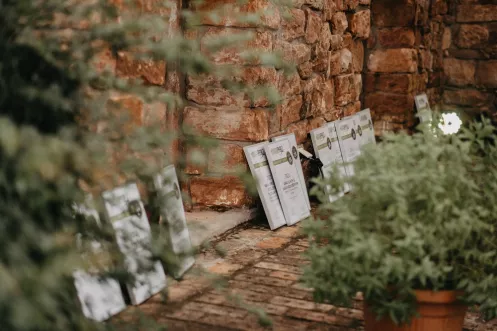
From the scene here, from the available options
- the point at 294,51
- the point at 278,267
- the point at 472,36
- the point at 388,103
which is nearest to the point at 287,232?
the point at 278,267

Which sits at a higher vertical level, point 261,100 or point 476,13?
point 476,13

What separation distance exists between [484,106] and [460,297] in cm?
449

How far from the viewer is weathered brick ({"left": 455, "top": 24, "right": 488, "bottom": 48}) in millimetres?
6152

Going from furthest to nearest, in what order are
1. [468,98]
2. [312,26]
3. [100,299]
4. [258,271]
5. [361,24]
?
[468,98] → [361,24] → [312,26] → [258,271] → [100,299]

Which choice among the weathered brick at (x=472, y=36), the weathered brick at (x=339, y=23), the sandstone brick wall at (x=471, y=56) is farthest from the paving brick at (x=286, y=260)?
the weathered brick at (x=472, y=36)

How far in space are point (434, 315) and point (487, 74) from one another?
4.49 meters

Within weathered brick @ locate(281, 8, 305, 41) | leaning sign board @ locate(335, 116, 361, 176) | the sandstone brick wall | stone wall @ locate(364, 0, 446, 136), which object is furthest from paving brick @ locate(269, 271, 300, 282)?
the sandstone brick wall

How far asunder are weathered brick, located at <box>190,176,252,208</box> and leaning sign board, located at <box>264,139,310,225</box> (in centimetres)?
17

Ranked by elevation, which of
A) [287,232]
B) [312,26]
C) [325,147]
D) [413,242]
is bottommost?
[287,232]

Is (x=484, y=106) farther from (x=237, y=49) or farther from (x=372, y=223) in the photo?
(x=372, y=223)

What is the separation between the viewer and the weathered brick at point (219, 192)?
3.66 m

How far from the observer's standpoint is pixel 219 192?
12.0 feet

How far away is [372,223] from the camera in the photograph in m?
2.06

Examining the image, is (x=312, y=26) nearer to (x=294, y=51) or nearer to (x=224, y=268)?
(x=294, y=51)
